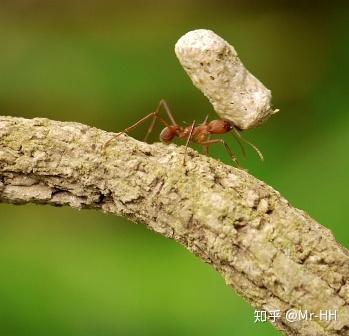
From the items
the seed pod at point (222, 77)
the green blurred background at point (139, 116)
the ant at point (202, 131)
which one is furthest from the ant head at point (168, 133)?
the green blurred background at point (139, 116)

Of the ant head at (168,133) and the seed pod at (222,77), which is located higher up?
the ant head at (168,133)

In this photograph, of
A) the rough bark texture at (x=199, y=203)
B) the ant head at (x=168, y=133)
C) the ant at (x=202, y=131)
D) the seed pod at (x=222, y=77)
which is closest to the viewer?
the rough bark texture at (x=199, y=203)

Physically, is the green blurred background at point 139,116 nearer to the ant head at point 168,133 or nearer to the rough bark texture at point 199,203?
the ant head at point 168,133

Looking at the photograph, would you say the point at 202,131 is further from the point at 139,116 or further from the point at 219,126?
the point at 139,116

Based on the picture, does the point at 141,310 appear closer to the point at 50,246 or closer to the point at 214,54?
the point at 50,246

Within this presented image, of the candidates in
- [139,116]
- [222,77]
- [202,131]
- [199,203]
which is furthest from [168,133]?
[139,116]

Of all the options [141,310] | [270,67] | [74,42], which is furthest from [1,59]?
[141,310]
